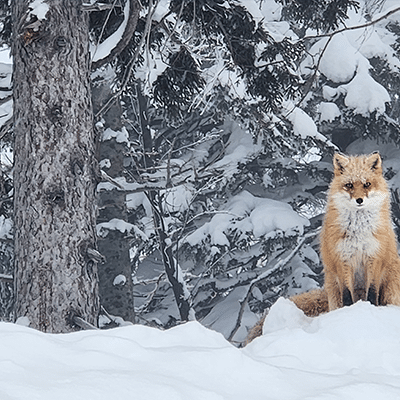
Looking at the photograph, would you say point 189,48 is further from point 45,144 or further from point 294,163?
point 294,163

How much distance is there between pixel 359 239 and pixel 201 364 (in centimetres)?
202

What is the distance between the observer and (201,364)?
9.15 ft

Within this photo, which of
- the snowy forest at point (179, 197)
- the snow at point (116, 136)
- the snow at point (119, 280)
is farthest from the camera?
the snow at point (116, 136)

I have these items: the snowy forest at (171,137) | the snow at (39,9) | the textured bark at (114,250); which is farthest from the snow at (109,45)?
the textured bark at (114,250)

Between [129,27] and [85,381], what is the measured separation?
4624 mm

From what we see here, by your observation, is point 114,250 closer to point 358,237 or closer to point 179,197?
point 179,197

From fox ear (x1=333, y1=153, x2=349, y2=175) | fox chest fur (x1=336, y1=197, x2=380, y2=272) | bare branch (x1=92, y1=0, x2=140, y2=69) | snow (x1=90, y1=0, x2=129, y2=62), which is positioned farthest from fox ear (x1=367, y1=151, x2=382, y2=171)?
snow (x1=90, y1=0, x2=129, y2=62)

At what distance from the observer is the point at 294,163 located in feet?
41.2

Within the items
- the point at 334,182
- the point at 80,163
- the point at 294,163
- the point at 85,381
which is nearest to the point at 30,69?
the point at 80,163

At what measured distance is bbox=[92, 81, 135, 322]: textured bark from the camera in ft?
37.6

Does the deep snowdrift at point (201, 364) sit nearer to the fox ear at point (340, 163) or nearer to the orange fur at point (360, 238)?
the orange fur at point (360, 238)

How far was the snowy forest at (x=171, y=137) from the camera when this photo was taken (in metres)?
5.75

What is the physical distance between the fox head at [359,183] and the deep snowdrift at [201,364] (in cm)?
88

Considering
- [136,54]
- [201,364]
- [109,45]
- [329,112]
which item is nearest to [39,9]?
[109,45]
